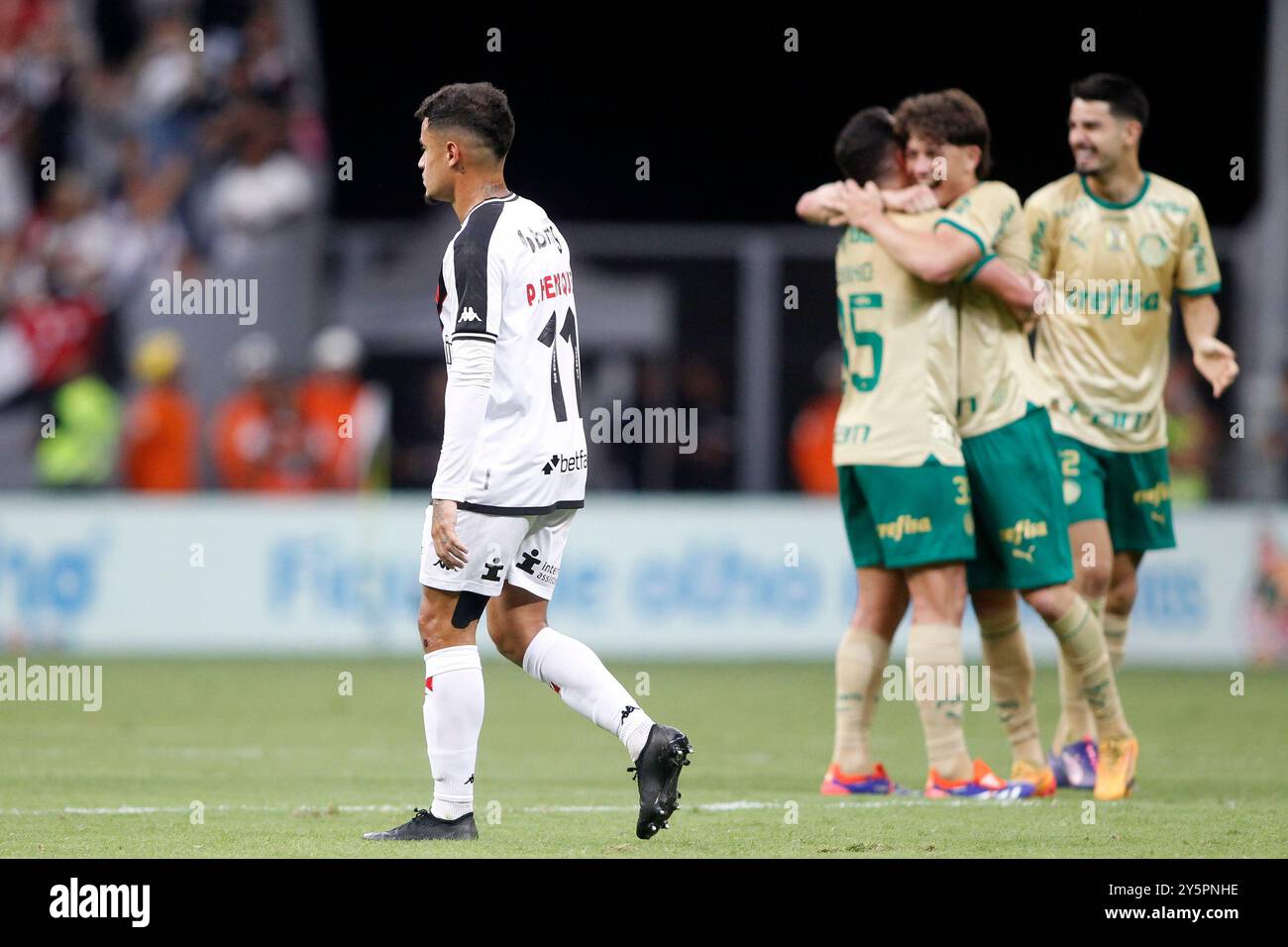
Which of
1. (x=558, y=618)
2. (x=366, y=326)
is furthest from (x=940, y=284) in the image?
(x=366, y=326)

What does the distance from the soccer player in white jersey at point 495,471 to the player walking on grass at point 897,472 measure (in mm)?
1583

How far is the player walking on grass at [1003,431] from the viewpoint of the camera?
7684 mm

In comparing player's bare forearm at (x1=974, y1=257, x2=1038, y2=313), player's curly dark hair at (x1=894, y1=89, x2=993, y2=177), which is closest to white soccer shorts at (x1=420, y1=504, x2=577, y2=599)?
player's bare forearm at (x1=974, y1=257, x2=1038, y2=313)

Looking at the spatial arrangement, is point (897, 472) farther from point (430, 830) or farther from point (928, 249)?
point (430, 830)

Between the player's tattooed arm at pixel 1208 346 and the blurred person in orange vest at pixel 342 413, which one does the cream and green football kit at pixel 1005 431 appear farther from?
the blurred person in orange vest at pixel 342 413

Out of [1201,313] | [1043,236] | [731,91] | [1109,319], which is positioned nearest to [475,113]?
[1043,236]

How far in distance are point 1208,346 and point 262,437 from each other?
34.1 ft

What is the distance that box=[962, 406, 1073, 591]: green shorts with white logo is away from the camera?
7.67 meters

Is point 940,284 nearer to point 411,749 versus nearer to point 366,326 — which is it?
point 411,749

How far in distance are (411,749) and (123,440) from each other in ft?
27.3

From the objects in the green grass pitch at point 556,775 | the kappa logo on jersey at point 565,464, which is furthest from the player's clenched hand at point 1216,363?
the kappa logo on jersey at point 565,464

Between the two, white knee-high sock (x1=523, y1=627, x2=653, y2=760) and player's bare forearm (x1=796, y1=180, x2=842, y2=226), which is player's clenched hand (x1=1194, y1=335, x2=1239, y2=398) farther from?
white knee-high sock (x1=523, y1=627, x2=653, y2=760)

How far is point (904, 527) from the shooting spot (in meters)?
7.61

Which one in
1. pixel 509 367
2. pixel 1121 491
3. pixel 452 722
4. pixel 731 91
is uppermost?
pixel 731 91
